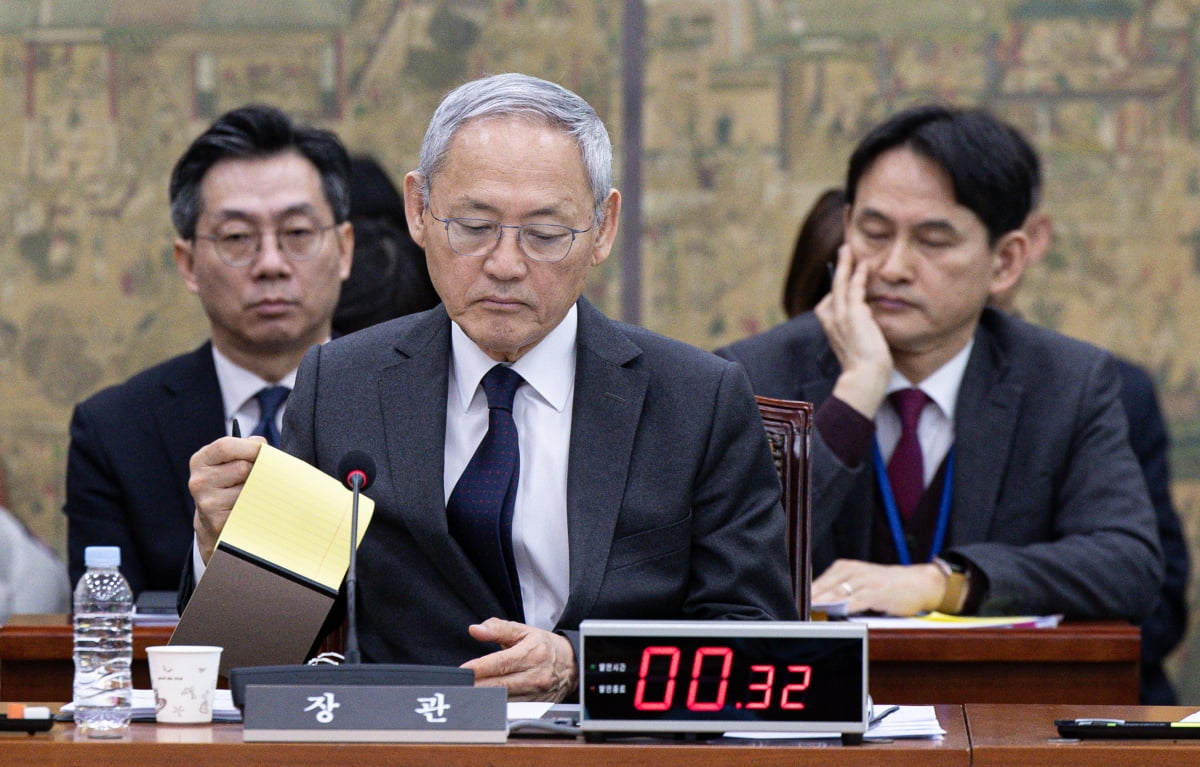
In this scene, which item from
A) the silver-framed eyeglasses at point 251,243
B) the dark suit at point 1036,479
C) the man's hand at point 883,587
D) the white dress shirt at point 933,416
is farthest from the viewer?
the silver-framed eyeglasses at point 251,243

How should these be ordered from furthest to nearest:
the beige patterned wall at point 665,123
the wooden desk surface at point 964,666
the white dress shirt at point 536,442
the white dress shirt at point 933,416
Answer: the beige patterned wall at point 665,123 → the white dress shirt at point 933,416 → the wooden desk surface at point 964,666 → the white dress shirt at point 536,442

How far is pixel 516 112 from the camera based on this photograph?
2.65 metres

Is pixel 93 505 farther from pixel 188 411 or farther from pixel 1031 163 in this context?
pixel 1031 163

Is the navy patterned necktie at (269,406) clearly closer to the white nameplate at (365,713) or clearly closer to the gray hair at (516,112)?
the gray hair at (516,112)

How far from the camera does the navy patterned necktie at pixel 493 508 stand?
8.80 feet

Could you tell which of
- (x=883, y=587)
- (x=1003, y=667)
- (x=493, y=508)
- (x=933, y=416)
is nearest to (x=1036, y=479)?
(x=933, y=416)

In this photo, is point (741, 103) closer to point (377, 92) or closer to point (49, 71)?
point (377, 92)

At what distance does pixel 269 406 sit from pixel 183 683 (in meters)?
1.95

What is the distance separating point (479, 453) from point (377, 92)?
3.10 meters

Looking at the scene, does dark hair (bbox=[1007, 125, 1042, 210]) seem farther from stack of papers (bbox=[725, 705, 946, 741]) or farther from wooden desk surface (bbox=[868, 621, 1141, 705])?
stack of papers (bbox=[725, 705, 946, 741])

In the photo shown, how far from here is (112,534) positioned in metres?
3.93

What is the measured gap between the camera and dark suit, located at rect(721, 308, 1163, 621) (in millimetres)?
3670

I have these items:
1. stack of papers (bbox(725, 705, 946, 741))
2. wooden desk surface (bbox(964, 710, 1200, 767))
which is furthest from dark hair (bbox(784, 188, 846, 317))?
wooden desk surface (bbox(964, 710, 1200, 767))

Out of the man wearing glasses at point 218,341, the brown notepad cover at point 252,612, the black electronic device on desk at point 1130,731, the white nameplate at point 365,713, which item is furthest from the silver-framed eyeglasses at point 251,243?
the black electronic device on desk at point 1130,731
